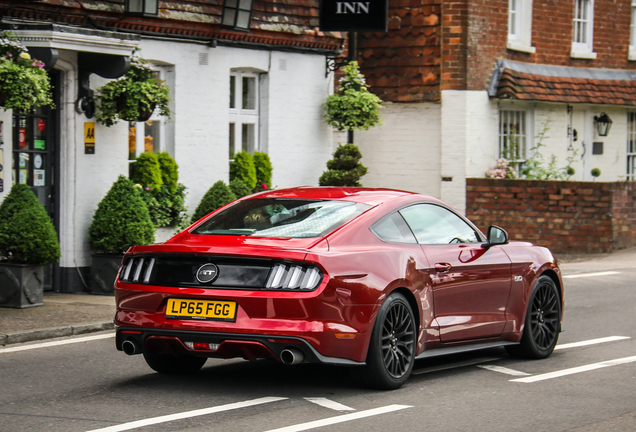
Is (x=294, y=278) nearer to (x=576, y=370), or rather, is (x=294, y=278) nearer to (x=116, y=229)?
(x=576, y=370)

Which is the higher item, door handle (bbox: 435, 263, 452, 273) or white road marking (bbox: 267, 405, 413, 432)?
door handle (bbox: 435, 263, 452, 273)

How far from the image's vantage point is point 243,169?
1636cm

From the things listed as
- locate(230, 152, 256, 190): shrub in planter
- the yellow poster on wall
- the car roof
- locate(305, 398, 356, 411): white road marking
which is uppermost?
the yellow poster on wall

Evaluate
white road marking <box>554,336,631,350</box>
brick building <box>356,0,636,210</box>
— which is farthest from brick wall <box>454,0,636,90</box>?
white road marking <box>554,336,631,350</box>

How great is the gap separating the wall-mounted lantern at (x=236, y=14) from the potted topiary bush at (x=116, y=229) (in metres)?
3.69

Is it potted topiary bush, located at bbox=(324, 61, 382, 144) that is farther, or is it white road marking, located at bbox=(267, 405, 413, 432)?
potted topiary bush, located at bbox=(324, 61, 382, 144)

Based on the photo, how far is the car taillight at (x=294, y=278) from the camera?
261 inches

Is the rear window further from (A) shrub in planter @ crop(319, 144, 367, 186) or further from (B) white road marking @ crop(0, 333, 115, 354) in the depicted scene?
(A) shrub in planter @ crop(319, 144, 367, 186)

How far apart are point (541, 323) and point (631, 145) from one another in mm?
17878

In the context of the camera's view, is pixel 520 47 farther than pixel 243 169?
Yes

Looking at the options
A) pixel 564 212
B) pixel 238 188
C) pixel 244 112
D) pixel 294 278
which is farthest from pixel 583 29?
pixel 294 278

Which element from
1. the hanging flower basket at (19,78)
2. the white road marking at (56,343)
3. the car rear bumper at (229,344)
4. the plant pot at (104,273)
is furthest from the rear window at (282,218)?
the plant pot at (104,273)

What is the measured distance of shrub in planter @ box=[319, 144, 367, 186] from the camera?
695 inches

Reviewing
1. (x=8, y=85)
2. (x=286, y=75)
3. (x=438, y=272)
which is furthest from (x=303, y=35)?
(x=438, y=272)
